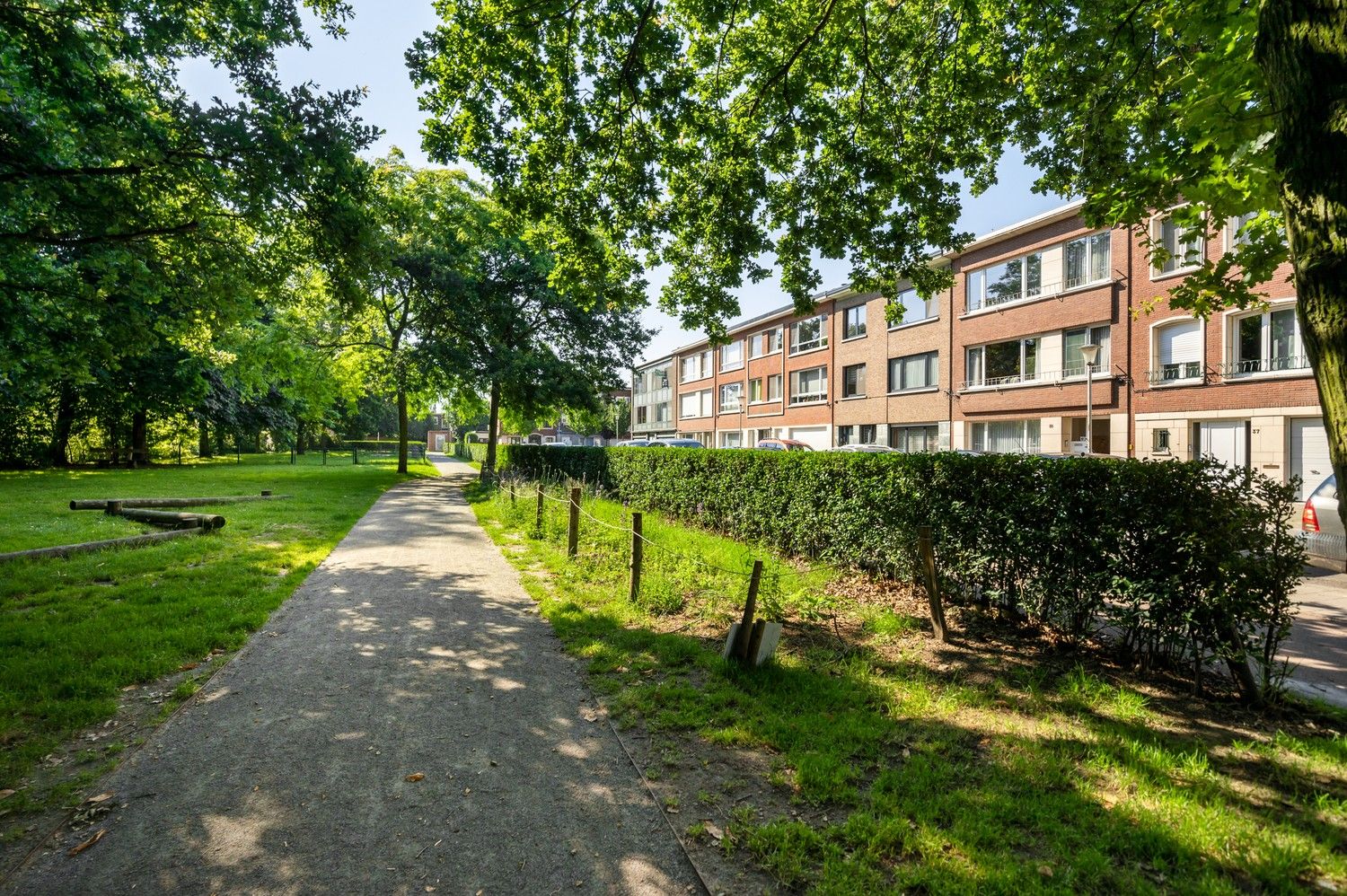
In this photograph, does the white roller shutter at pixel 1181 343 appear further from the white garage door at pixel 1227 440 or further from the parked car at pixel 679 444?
the parked car at pixel 679 444

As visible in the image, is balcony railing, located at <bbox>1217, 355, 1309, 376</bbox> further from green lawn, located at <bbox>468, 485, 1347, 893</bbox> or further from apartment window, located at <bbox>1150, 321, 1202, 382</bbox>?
green lawn, located at <bbox>468, 485, 1347, 893</bbox>

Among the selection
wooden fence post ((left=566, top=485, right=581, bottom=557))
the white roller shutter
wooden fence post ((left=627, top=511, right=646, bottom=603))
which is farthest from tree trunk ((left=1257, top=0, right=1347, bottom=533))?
the white roller shutter

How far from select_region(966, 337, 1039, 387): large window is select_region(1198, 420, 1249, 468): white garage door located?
227 inches

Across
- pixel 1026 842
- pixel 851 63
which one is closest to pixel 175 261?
pixel 851 63

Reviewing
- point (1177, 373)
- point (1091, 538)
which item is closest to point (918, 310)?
point (1177, 373)

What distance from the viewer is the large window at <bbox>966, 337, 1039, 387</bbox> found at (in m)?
23.9

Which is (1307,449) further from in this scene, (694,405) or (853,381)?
(694,405)

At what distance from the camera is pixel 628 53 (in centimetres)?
700

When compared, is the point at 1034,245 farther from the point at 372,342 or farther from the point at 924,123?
the point at 372,342

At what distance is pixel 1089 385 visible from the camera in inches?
790

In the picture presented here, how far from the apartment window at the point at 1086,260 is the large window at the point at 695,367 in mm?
28240

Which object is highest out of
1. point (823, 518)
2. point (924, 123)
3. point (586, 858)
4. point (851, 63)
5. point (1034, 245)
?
point (1034, 245)

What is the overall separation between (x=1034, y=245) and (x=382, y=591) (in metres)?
26.1

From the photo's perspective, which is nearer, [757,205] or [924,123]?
[924,123]
